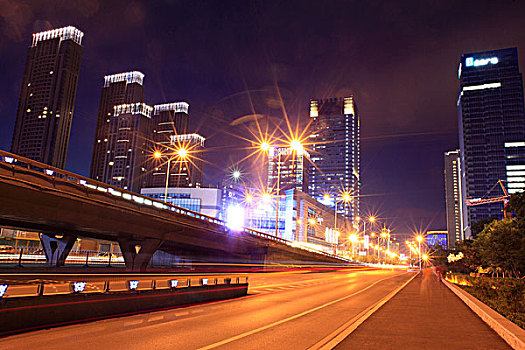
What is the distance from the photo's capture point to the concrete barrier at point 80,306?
30.7 ft

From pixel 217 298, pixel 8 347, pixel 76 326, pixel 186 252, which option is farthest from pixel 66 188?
pixel 186 252

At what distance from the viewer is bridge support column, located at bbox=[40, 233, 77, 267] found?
40.5 m

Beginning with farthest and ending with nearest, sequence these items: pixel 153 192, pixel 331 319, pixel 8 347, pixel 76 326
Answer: pixel 153 192 → pixel 331 319 → pixel 76 326 → pixel 8 347

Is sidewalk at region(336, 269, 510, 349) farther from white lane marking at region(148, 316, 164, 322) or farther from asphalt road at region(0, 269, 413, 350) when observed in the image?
white lane marking at region(148, 316, 164, 322)

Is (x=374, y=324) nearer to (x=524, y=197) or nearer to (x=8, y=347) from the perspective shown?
(x=8, y=347)

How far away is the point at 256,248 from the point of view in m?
56.1

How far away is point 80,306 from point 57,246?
34.7 metres

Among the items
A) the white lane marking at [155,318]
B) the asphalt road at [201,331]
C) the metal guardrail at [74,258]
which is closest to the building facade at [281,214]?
the metal guardrail at [74,258]

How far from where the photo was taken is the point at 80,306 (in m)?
11.1

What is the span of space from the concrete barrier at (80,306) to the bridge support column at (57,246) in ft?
97.2

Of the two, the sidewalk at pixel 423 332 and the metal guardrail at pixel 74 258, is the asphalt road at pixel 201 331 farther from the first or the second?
the metal guardrail at pixel 74 258

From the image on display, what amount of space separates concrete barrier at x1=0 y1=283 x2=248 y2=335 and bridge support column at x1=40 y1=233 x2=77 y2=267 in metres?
29.6

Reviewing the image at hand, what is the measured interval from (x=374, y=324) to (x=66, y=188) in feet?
79.9

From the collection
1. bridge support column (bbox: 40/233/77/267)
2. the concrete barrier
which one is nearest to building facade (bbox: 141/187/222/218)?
bridge support column (bbox: 40/233/77/267)
